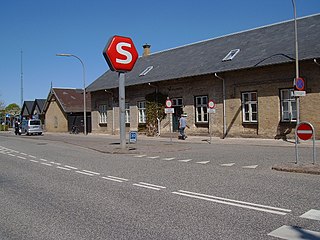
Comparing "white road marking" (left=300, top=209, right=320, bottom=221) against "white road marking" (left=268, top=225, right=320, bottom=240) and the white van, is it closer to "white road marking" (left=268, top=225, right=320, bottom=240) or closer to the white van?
"white road marking" (left=268, top=225, right=320, bottom=240)

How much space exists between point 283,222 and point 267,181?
127 inches

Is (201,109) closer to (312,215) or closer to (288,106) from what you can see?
(288,106)

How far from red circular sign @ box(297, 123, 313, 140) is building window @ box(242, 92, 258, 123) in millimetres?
11313

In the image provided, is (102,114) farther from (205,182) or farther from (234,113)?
(205,182)

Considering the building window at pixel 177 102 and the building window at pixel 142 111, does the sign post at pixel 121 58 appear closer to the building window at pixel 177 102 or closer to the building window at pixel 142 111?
the building window at pixel 177 102

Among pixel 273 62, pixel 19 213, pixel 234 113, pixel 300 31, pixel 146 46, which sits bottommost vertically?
pixel 19 213

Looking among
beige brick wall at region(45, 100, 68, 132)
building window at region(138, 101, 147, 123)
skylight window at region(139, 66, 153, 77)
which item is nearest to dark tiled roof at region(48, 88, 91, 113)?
beige brick wall at region(45, 100, 68, 132)

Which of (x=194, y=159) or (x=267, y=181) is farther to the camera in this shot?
(x=194, y=159)

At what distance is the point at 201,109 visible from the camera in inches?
985

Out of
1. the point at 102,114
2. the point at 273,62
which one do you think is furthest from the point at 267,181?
the point at 102,114

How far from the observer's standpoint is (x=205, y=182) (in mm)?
8523

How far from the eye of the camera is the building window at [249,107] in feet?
70.8

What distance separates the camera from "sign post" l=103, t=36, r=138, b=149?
1656cm

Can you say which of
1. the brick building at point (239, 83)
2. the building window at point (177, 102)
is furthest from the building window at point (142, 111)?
the building window at point (177, 102)
